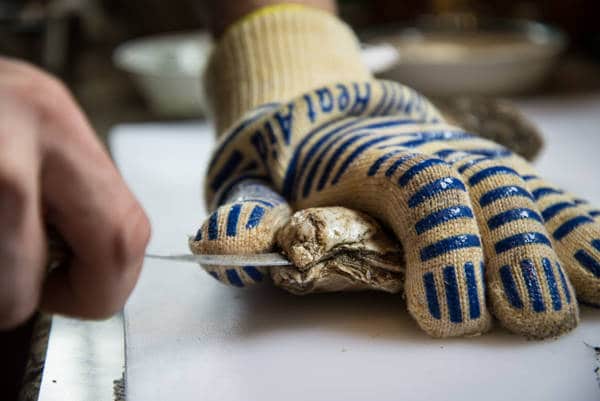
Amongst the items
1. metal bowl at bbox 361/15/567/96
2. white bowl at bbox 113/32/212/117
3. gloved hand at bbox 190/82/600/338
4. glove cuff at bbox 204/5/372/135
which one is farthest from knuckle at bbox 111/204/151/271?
metal bowl at bbox 361/15/567/96

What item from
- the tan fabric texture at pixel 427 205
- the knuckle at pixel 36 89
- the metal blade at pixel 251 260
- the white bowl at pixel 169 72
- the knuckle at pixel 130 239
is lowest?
the white bowl at pixel 169 72

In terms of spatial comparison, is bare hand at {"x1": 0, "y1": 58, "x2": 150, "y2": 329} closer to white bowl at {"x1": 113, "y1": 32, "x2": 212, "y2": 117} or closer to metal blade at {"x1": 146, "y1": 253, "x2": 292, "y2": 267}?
metal blade at {"x1": 146, "y1": 253, "x2": 292, "y2": 267}

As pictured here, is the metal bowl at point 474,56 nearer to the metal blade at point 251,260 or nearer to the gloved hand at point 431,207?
the gloved hand at point 431,207

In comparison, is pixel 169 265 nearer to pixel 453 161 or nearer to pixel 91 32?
pixel 453 161

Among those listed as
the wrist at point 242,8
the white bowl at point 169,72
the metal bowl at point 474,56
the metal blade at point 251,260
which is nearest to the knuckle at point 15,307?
the metal blade at point 251,260

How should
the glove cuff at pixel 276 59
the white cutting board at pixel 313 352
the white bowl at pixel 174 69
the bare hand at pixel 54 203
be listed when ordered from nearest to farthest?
the bare hand at pixel 54 203, the white cutting board at pixel 313 352, the glove cuff at pixel 276 59, the white bowl at pixel 174 69

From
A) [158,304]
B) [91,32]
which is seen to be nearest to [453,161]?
[158,304]

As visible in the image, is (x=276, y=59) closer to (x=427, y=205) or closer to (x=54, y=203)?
(x=427, y=205)
